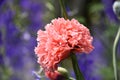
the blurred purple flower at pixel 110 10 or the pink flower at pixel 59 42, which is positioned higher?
the blurred purple flower at pixel 110 10

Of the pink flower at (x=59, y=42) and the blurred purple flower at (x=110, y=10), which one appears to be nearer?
the pink flower at (x=59, y=42)

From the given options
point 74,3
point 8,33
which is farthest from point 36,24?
point 74,3

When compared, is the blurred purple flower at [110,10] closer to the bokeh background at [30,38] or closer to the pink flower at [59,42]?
the bokeh background at [30,38]

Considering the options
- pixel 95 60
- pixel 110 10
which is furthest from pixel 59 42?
pixel 95 60

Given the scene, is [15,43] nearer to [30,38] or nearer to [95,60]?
[30,38]

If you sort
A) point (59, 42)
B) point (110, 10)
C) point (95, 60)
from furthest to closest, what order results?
point (95, 60) → point (110, 10) → point (59, 42)

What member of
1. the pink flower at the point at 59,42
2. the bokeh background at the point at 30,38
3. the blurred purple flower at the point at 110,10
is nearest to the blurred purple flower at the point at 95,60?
the bokeh background at the point at 30,38

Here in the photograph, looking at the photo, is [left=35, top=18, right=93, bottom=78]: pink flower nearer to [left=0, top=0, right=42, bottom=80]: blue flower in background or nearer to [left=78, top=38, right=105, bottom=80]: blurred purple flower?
[left=78, top=38, right=105, bottom=80]: blurred purple flower

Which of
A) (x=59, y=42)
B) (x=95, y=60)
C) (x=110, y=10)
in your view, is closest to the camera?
(x=59, y=42)
